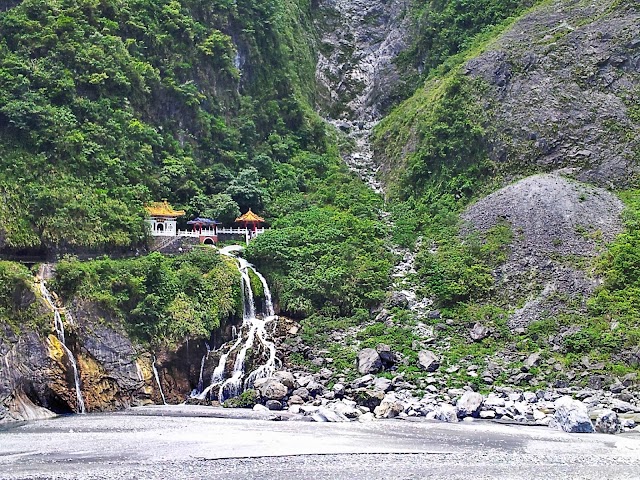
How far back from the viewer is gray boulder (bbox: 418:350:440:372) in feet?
123

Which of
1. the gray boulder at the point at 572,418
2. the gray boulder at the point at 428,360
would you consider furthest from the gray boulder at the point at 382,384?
the gray boulder at the point at 572,418

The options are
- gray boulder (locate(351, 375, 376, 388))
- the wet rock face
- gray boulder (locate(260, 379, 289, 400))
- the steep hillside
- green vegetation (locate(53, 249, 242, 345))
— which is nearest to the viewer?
gray boulder (locate(260, 379, 289, 400))

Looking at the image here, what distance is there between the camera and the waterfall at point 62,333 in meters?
34.7

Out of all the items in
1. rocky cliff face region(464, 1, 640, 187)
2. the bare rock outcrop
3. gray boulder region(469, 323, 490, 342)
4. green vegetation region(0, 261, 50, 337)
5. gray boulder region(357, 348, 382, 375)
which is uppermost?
rocky cliff face region(464, 1, 640, 187)

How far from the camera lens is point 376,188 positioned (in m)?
63.9

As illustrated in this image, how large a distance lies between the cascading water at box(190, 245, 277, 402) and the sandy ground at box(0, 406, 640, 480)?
6.99m

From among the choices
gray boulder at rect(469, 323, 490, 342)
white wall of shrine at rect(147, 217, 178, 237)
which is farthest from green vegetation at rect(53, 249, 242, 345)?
gray boulder at rect(469, 323, 490, 342)

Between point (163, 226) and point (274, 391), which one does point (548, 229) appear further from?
point (163, 226)

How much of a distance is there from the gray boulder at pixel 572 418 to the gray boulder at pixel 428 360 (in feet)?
27.9

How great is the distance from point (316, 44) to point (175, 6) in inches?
994

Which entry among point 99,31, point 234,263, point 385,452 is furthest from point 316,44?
point 385,452

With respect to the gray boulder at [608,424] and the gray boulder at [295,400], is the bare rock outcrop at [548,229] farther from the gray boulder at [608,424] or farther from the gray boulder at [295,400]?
the gray boulder at [295,400]

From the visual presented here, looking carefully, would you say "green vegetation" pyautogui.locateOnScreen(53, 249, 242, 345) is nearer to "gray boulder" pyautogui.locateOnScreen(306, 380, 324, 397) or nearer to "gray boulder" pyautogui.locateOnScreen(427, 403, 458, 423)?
"gray boulder" pyautogui.locateOnScreen(306, 380, 324, 397)

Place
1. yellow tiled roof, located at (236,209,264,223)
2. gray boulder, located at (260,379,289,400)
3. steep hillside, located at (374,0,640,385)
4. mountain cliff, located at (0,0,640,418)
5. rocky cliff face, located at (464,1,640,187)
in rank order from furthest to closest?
rocky cliff face, located at (464,1,640,187) → yellow tiled roof, located at (236,209,264,223) → steep hillside, located at (374,0,640,385) → mountain cliff, located at (0,0,640,418) → gray boulder, located at (260,379,289,400)
